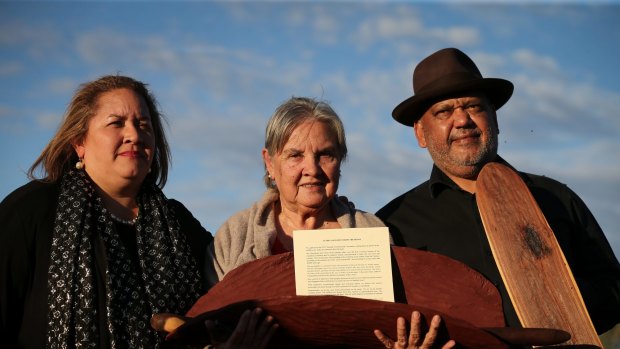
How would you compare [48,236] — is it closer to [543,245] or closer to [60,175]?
[60,175]

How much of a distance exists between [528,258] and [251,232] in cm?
135

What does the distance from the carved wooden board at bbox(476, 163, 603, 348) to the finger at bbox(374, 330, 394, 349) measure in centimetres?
95

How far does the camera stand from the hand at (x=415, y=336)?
256 centimetres

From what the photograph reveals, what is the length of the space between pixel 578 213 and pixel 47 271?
2833mm

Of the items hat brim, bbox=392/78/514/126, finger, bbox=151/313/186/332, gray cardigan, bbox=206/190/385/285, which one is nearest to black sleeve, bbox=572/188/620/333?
hat brim, bbox=392/78/514/126

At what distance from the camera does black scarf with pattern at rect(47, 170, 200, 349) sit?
3502mm

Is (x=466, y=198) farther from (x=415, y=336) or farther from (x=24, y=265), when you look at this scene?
(x=24, y=265)

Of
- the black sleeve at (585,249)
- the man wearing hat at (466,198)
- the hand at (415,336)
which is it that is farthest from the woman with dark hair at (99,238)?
the black sleeve at (585,249)

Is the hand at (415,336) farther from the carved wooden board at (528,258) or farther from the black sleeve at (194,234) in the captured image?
the black sleeve at (194,234)

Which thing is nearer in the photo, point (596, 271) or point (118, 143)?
point (118, 143)

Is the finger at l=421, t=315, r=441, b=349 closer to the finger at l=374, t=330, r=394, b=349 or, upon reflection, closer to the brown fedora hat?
the finger at l=374, t=330, r=394, b=349

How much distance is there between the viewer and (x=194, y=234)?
407 cm

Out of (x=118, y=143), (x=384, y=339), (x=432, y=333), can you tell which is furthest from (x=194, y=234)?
(x=432, y=333)

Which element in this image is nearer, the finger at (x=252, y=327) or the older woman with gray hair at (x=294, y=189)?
the finger at (x=252, y=327)
